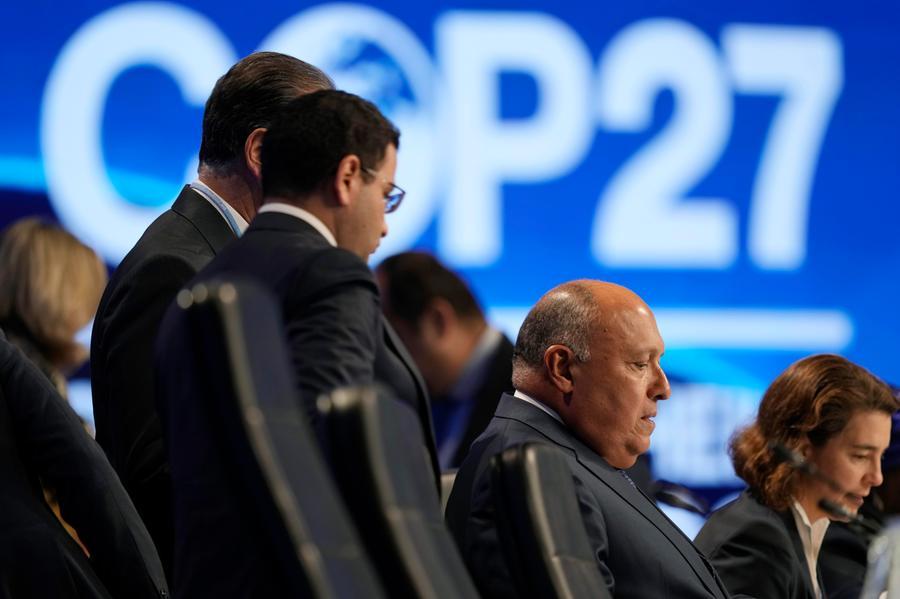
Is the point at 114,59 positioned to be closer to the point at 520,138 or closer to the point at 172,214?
the point at 520,138

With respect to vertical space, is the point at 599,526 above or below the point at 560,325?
below

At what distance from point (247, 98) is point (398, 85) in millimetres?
3182

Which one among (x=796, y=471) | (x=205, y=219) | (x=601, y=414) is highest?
(x=205, y=219)

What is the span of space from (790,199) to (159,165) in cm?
247

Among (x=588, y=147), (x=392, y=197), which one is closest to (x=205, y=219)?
(x=392, y=197)

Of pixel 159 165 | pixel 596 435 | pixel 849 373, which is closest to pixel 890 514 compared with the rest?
pixel 849 373

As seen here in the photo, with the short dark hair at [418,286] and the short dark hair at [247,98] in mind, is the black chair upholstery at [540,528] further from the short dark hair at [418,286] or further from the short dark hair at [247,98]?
the short dark hair at [418,286]

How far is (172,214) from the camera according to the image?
9.09ft

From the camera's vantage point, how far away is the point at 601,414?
2986 mm

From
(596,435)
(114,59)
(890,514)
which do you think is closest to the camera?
(596,435)

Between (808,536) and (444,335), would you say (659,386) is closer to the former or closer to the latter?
(808,536)

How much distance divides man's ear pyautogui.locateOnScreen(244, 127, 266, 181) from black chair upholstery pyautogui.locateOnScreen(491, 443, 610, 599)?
2.77ft

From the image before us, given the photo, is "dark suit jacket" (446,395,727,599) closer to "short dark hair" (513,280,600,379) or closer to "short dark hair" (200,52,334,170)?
"short dark hair" (513,280,600,379)

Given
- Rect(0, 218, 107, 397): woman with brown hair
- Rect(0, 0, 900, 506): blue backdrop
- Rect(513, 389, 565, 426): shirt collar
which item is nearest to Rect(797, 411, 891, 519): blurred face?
Rect(513, 389, 565, 426): shirt collar
